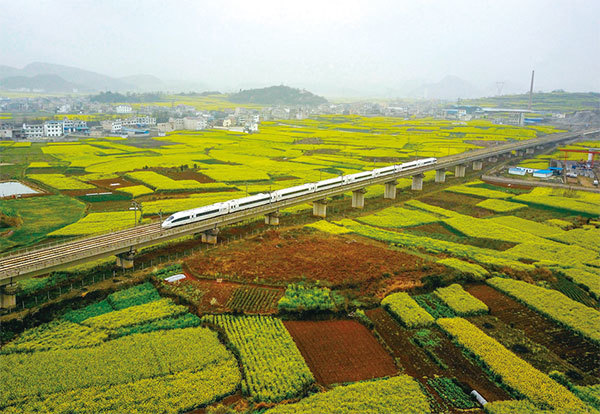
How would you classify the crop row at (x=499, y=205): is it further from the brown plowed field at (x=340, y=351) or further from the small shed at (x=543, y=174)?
the brown plowed field at (x=340, y=351)

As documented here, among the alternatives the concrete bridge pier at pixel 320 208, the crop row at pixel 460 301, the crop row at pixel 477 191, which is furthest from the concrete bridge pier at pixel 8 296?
the crop row at pixel 477 191

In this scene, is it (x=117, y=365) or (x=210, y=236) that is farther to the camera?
(x=210, y=236)

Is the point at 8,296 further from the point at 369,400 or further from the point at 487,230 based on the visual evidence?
the point at 487,230

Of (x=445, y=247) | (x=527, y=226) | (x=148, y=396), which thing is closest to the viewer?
(x=148, y=396)

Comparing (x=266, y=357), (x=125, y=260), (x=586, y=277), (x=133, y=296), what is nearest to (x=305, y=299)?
(x=266, y=357)

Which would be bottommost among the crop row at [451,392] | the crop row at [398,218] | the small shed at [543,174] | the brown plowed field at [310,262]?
the crop row at [451,392]

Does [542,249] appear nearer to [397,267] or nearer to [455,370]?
[397,267]
